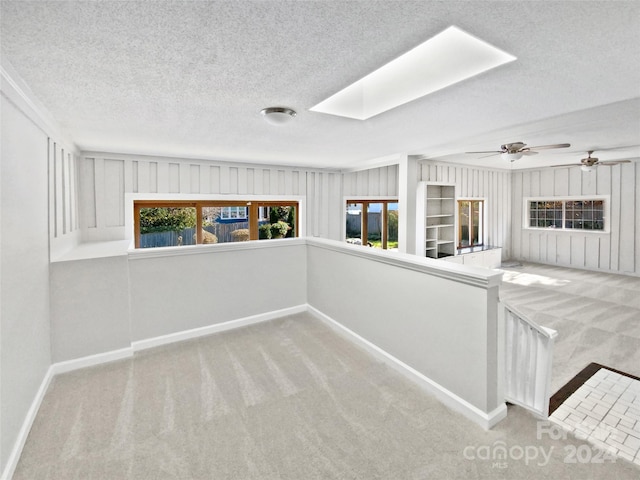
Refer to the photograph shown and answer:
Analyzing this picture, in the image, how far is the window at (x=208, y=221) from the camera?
494 centimetres

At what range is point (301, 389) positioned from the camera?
244cm

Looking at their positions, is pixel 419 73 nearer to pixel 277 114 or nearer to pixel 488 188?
pixel 277 114

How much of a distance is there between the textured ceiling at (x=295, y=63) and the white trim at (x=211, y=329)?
2197 mm

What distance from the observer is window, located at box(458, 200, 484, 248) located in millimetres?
7359

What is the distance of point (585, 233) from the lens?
22.9ft

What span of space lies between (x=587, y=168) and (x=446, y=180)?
7.84 feet

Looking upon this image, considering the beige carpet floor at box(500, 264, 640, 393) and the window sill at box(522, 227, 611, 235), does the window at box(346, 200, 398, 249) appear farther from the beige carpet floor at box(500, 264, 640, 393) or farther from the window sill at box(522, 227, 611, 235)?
the window sill at box(522, 227, 611, 235)

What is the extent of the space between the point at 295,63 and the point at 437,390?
2.49 metres

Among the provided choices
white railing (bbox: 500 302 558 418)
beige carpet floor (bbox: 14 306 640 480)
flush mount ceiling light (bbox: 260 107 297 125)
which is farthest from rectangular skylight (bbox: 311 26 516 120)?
beige carpet floor (bbox: 14 306 640 480)

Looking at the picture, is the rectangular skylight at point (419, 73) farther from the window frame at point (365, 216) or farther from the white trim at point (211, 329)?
the window frame at point (365, 216)

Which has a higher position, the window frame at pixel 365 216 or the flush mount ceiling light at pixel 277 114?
the flush mount ceiling light at pixel 277 114

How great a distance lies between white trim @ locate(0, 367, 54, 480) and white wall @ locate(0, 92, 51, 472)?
37mm

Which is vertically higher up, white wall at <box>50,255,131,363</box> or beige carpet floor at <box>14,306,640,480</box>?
white wall at <box>50,255,131,363</box>

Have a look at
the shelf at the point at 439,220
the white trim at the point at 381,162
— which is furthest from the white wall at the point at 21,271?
the shelf at the point at 439,220
